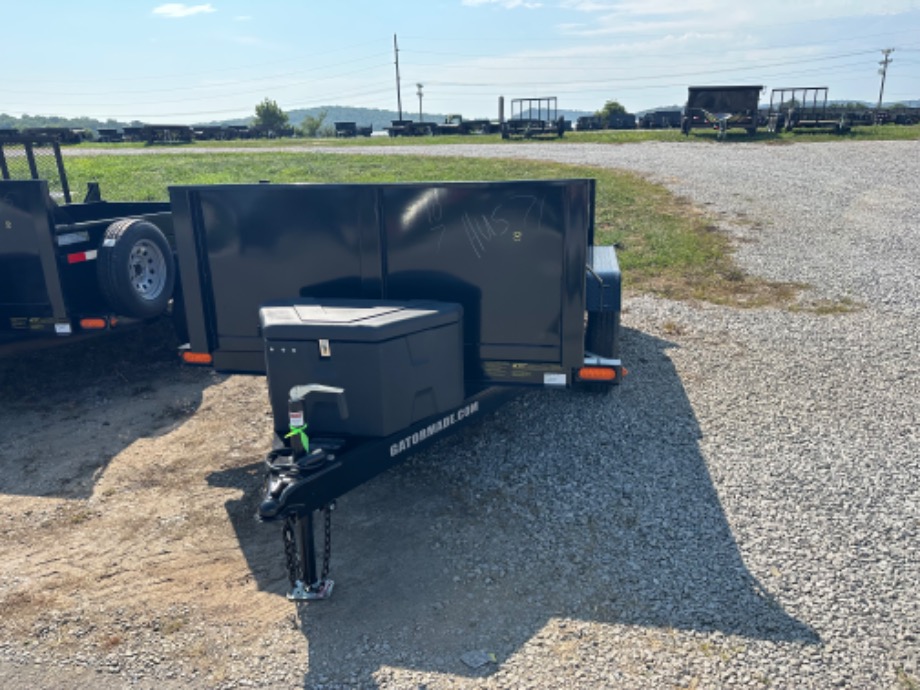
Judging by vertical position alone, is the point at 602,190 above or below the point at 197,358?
above

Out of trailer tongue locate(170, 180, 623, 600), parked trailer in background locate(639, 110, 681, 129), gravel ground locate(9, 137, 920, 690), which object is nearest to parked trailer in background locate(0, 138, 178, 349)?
trailer tongue locate(170, 180, 623, 600)

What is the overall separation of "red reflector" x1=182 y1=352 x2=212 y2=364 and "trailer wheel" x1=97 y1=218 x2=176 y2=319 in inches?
72.5

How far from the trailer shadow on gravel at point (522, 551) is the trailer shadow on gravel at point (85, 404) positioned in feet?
4.27

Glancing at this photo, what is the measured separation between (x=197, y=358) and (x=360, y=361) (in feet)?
6.87

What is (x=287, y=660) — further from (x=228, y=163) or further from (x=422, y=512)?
(x=228, y=163)

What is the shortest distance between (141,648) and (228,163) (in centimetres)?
2537

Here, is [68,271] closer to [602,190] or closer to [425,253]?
[425,253]

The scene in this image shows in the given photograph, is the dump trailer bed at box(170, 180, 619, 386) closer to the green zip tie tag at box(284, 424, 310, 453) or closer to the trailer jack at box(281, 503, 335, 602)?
the green zip tie tag at box(284, 424, 310, 453)

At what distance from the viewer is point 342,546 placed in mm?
4512

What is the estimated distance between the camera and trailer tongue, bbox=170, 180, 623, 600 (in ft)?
13.6

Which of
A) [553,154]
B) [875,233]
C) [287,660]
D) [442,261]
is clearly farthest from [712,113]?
[287,660]

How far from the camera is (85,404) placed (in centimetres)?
690

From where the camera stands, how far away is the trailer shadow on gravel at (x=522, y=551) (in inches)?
145

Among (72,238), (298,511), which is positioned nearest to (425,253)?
(298,511)
